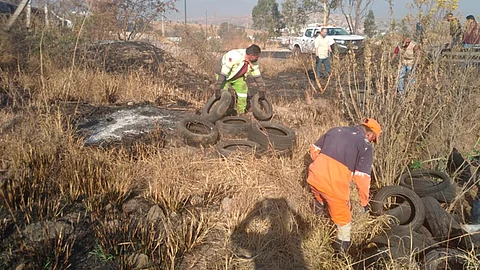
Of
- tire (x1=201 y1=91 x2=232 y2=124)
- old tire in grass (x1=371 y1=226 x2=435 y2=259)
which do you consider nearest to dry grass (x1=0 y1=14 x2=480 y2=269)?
old tire in grass (x1=371 y1=226 x2=435 y2=259)

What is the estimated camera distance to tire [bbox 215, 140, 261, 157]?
465cm

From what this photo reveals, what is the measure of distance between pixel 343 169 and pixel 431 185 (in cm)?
171

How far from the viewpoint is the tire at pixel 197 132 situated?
5262 millimetres

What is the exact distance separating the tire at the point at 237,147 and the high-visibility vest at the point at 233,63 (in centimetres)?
166

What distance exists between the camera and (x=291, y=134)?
5.17m

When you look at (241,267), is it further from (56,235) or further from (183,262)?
(56,235)

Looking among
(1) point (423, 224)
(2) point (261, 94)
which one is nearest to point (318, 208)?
(1) point (423, 224)

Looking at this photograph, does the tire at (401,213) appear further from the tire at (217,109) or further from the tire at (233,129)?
the tire at (217,109)

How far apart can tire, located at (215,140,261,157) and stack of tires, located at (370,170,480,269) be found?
1.66 meters

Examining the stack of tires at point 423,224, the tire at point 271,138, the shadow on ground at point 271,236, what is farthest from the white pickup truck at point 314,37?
the shadow on ground at point 271,236

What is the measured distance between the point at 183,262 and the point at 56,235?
106 centimetres

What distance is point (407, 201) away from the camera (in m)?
3.89

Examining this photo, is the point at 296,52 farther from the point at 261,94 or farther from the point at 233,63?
the point at 233,63

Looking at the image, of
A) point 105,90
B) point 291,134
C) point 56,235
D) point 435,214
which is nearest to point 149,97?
point 105,90
